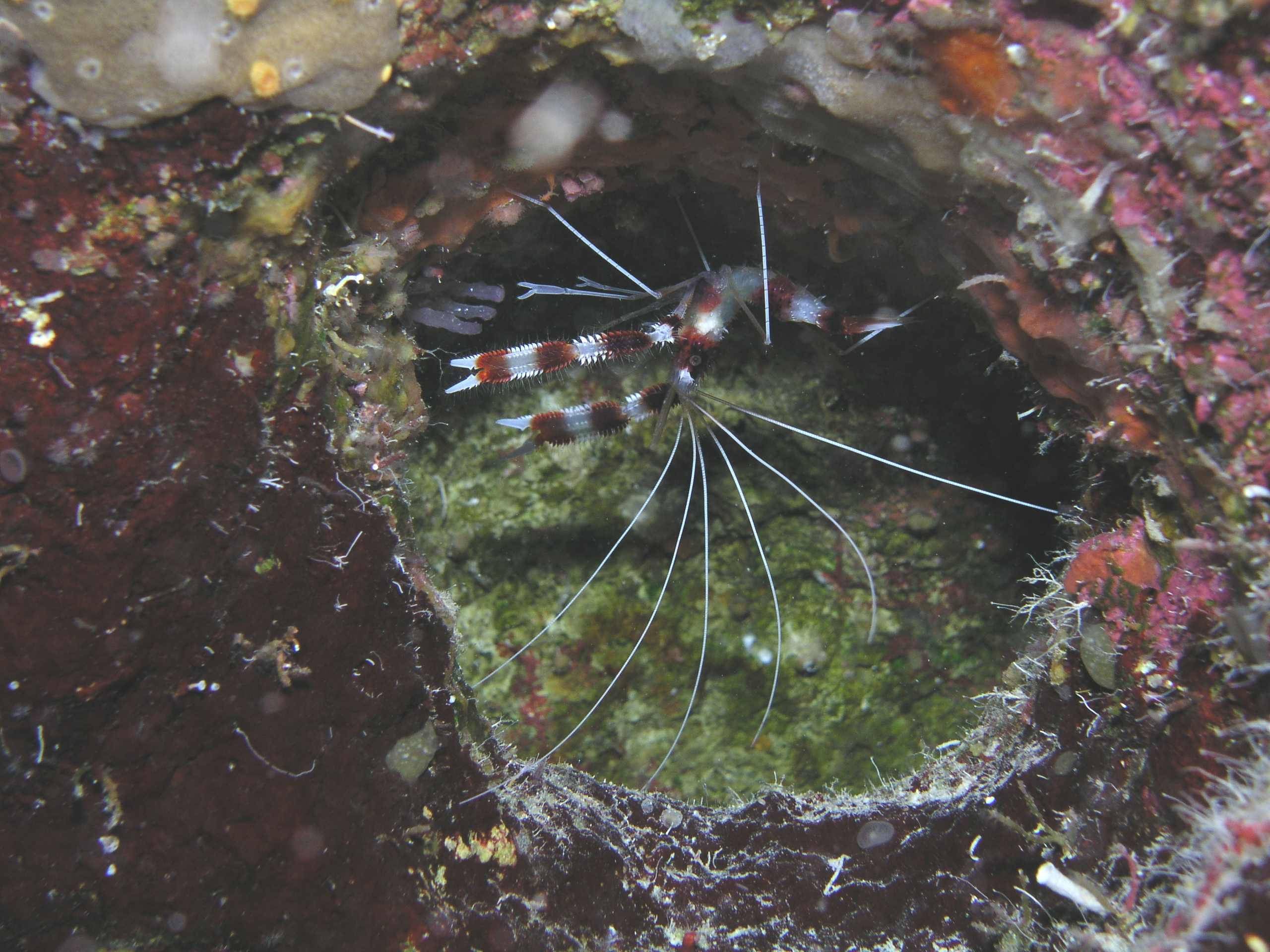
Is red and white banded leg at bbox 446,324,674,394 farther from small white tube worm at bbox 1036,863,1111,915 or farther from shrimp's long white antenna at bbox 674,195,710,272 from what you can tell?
small white tube worm at bbox 1036,863,1111,915

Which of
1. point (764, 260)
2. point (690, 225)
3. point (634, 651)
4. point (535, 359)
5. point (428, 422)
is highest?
point (764, 260)

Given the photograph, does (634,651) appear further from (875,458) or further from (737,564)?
(875,458)

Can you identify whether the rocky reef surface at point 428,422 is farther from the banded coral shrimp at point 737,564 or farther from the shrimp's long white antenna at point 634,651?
the banded coral shrimp at point 737,564

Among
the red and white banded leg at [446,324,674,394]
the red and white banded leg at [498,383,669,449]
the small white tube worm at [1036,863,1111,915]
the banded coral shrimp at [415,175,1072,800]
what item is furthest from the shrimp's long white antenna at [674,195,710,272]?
the small white tube worm at [1036,863,1111,915]

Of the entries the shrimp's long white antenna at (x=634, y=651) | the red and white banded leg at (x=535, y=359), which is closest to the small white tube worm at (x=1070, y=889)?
the shrimp's long white antenna at (x=634, y=651)

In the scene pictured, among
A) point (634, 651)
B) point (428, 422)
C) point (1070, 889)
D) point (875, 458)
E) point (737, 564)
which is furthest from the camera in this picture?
point (737, 564)

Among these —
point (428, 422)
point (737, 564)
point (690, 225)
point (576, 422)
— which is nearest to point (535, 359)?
point (576, 422)

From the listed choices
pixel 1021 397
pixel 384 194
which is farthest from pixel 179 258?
pixel 1021 397
